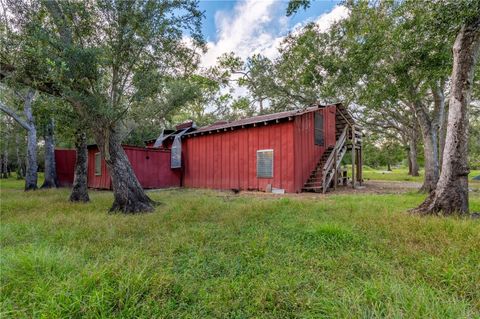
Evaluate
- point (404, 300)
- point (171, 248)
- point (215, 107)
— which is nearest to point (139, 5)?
point (171, 248)

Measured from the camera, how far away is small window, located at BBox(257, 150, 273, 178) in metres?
9.56

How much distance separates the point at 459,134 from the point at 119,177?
733 cm

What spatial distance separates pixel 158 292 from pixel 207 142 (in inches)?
390

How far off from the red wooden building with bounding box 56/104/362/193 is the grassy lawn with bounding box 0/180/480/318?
5.05 meters

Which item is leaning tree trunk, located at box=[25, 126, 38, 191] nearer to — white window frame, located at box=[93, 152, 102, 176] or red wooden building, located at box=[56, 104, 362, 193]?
red wooden building, located at box=[56, 104, 362, 193]

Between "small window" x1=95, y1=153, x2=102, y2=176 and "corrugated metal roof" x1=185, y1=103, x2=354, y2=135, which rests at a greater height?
"corrugated metal roof" x1=185, y1=103, x2=354, y2=135

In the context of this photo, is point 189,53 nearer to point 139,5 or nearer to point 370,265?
point 139,5

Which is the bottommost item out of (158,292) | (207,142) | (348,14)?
(158,292)

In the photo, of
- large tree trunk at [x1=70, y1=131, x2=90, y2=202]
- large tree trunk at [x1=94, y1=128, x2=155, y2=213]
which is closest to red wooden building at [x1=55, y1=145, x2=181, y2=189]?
large tree trunk at [x1=70, y1=131, x2=90, y2=202]

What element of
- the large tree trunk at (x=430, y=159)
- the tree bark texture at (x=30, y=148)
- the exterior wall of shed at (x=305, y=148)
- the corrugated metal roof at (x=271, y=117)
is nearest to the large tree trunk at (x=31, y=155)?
the tree bark texture at (x=30, y=148)

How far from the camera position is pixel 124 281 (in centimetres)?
218

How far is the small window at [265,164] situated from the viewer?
31.4 feet

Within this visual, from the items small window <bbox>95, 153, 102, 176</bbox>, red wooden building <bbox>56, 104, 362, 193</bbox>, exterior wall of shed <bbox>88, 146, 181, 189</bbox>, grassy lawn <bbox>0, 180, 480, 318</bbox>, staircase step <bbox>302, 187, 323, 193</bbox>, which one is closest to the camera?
grassy lawn <bbox>0, 180, 480, 318</bbox>

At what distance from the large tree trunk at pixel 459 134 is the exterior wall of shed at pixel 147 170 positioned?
10.7 m
